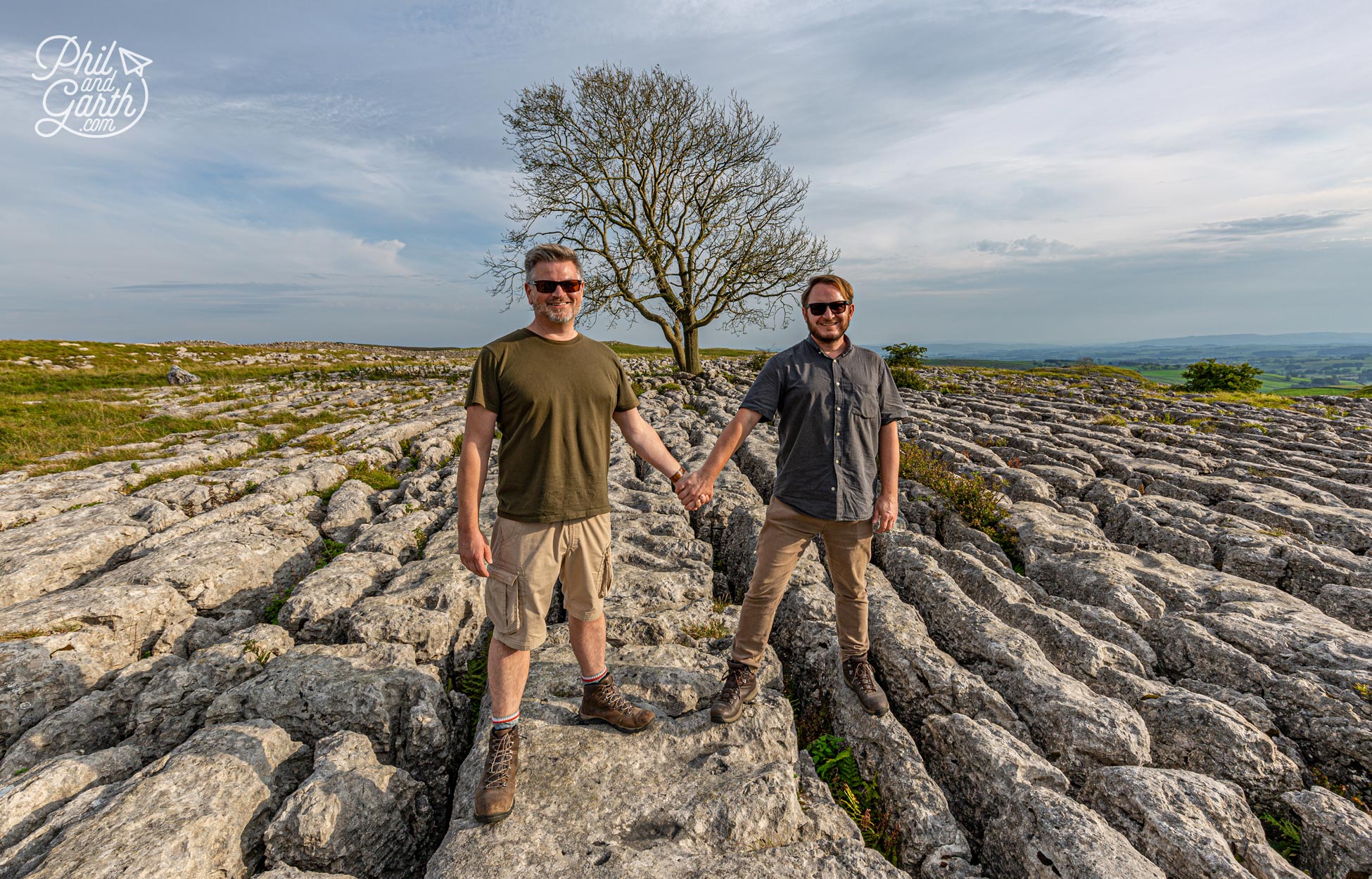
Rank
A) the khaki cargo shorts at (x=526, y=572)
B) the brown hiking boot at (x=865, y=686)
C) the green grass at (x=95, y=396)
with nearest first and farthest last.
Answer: the khaki cargo shorts at (x=526, y=572), the brown hiking boot at (x=865, y=686), the green grass at (x=95, y=396)

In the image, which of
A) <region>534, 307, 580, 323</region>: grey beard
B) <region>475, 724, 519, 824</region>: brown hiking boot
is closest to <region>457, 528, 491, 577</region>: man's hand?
<region>475, 724, 519, 824</region>: brown hiking boot

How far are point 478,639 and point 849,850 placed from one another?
5.11 m

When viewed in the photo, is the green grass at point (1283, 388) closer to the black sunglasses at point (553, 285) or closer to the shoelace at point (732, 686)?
the shoelace at point (732, 686)

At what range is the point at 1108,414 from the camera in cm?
2269

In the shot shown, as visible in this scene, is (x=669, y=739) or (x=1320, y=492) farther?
(x=1320, y=492)

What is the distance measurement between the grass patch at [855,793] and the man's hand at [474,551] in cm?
366

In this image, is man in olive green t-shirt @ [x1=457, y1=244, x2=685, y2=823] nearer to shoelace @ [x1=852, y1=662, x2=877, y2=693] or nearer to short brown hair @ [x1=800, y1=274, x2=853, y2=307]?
short brown hair @ [x1=800, y1=274, x2=853, y2=307]

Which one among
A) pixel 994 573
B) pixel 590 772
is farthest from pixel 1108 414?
pixel 590 772

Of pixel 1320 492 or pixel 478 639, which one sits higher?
pixel 1320 492

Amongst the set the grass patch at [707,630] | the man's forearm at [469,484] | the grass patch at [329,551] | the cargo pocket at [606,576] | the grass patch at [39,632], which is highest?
the man's forearm at [469,484]

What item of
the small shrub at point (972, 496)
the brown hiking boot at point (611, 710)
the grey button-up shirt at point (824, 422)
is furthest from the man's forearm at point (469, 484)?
the small shrub at point (972, 496)

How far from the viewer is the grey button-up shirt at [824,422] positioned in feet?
16.9

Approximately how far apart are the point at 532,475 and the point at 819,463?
258 centimetres

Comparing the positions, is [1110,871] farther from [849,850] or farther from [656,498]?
[656,498]
